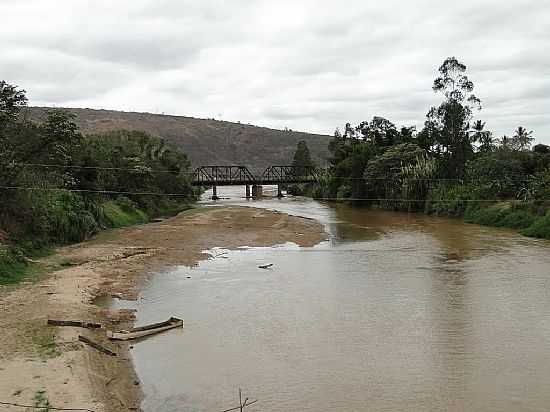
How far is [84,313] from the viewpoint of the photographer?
15.4m

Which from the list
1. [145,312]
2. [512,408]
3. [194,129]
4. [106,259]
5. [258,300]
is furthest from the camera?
[194,129]

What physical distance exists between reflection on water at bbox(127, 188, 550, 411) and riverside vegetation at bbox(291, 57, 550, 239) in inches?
543

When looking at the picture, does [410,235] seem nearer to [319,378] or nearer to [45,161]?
[45,161]

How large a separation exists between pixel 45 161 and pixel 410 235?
71.6 feet

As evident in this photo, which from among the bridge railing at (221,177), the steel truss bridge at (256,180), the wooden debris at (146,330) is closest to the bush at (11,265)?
the wooden debris at (146,330)

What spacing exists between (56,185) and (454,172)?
33.7 metres

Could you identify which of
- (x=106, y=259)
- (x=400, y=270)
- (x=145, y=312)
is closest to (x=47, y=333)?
(x=145, y=312)

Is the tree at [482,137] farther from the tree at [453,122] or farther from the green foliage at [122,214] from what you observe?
the green foliage at [122,214]

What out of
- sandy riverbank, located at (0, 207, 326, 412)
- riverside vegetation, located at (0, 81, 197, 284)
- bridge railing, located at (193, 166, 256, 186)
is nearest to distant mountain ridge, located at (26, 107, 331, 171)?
bridge railing, located at (193, 166, 256, 186)

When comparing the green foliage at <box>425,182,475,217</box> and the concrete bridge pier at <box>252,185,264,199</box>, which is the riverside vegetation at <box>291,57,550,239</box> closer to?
the green foliage at <box>425,182,475,217</box>

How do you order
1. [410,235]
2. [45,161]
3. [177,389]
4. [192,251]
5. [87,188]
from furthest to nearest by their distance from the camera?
1. [87,188]
2. [410,235]
3. [45,161]
4. [192,251]
5. [177,389]

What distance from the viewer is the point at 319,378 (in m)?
11.5

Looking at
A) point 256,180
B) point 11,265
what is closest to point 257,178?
point 256,180

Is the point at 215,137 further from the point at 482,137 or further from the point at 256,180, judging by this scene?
the point at 482,137
